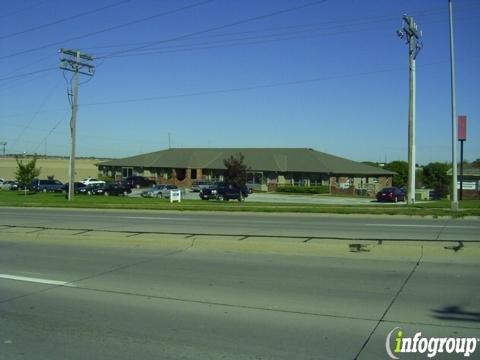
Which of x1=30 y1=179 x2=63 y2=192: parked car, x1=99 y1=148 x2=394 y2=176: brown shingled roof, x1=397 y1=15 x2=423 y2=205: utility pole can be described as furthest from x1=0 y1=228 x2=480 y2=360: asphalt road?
x1=99 y1=148 x2=394 y2=176: brown shingled roof

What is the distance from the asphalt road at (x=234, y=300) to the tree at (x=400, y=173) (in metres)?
84.1

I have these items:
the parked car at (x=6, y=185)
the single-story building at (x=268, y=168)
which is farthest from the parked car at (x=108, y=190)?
the parked car at (x=6, y=185)

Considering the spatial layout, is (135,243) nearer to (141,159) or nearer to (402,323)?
(402,323)

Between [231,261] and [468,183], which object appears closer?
[231,261]

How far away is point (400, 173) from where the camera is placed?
9844cm

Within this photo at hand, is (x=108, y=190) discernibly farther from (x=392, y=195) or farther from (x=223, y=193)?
(x=392, y=195)

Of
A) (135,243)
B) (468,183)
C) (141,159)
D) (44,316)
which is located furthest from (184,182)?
(44,316)

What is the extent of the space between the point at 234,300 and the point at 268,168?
68988 mm

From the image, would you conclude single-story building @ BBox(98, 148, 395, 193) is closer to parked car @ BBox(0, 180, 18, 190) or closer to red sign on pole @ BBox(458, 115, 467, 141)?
parked car @ BBox(0, 180, 18, 190)

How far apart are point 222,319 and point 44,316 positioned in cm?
240

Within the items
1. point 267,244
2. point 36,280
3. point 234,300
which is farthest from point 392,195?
point 234,300

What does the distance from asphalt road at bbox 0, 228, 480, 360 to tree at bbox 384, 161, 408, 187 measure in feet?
276

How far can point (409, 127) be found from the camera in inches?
1469

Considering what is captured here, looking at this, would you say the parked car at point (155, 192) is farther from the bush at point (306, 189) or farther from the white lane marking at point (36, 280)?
the white lane marking at point (36, 280)
